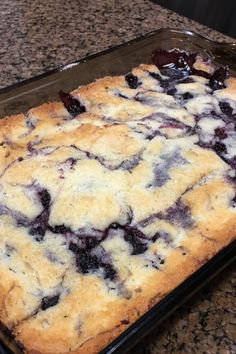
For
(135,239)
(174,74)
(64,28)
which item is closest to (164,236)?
(135,239)

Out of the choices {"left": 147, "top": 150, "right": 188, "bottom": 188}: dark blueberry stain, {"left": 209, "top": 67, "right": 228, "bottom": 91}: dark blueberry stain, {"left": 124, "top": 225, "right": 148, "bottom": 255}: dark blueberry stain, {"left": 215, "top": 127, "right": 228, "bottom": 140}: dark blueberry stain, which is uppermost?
{"left": 209, "top": 67, "right": 228, "bottom": 91}: dark blueberry stain

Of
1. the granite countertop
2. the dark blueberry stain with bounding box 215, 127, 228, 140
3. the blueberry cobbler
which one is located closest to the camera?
the blueberry cobbler

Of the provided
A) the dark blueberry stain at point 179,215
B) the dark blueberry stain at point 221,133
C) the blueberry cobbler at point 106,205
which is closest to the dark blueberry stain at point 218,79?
the blueberry cobbler at point 106,205

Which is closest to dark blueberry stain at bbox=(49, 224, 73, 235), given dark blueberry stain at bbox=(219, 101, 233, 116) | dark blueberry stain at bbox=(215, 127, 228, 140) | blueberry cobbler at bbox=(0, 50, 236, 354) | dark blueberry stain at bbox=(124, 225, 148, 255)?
blueberry cobbler at bbox=(0, 50, 236, 354)

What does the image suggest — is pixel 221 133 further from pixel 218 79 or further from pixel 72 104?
Answer: pixel 72 104

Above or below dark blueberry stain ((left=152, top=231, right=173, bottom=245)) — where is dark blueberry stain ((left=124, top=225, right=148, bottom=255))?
below

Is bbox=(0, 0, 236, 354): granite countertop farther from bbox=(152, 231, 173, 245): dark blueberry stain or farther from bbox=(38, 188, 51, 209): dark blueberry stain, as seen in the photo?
bbox=(38, 188, 51, 209): dark blueberry stain

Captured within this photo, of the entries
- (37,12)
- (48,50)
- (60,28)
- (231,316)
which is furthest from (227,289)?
(37,12)
